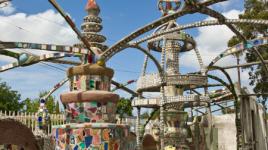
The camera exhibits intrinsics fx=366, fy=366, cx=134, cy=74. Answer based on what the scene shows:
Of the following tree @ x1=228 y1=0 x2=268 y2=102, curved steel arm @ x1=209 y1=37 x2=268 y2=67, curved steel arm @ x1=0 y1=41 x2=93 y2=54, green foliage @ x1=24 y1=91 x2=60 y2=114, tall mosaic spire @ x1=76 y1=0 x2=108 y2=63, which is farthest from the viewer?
green foliage @ x1=24 y1=91 x2=60 y2=114

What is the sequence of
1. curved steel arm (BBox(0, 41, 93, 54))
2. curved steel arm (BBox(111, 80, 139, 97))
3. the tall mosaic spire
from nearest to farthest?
curved steel arm (BBox(0, 41, 93, 54)) → the tall mosaic spire → curved steel arm (BBox(111, 80, 139, 97))

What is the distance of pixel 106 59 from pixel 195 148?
9.30 meters

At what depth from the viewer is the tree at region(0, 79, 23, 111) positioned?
36656 mm

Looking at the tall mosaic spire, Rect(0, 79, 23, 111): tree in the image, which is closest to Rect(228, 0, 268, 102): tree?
the tall mosaic spire

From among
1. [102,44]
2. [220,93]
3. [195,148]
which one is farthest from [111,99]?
[220,93]

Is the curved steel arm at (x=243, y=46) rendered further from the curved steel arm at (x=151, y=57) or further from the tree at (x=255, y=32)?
the tree at (x=255, y=32)

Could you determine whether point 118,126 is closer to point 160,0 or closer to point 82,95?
point 82,95

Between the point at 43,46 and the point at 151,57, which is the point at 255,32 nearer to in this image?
the point at 151,57

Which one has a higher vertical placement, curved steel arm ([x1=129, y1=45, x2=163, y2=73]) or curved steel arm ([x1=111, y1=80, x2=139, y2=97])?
curved steel arm ([x1=129, y1=45, x2=163, y2=73])

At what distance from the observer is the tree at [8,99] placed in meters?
36.7

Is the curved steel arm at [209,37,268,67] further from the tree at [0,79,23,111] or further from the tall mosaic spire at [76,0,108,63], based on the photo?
the tree at [0,79,23,111]

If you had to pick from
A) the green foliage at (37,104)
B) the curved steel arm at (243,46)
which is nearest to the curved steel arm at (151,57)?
the curved steel arm at (243,46)

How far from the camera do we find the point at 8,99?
125 feet

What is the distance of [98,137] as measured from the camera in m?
5.89
